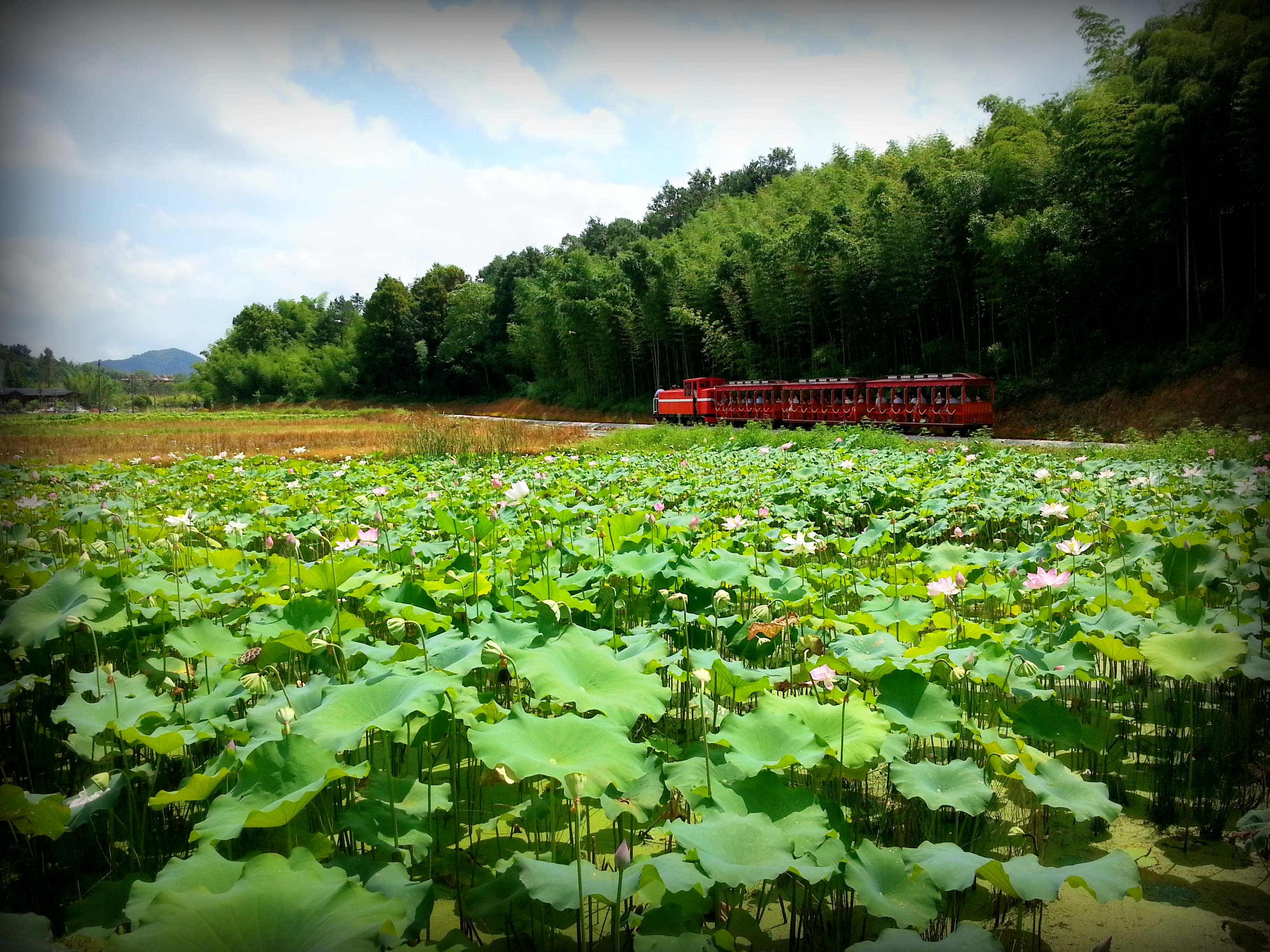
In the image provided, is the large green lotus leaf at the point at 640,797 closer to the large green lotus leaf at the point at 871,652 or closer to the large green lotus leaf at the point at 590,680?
the large green lotus leaf at the point at 590,680

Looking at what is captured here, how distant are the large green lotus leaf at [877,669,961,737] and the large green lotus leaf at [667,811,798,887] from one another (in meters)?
0.53

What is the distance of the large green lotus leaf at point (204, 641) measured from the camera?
2.05 m

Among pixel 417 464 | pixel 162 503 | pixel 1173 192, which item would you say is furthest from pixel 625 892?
pixel 1173 192

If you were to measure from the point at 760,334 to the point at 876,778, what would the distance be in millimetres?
24178

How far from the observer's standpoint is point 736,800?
1.41 meters

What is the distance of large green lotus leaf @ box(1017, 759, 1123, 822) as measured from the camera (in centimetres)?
146

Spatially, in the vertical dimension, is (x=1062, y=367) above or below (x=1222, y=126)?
below

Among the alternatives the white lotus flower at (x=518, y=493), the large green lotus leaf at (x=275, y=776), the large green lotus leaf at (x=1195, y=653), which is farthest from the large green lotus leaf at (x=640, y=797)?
the white lotus flower at (x=518, y=493)

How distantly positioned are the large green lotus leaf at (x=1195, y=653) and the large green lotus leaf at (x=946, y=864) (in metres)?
0.96

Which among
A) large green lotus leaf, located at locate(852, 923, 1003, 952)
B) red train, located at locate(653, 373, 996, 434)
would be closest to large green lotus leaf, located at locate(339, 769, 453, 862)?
large green lotus leaf, located at locate(852, 923, 1003, 952)

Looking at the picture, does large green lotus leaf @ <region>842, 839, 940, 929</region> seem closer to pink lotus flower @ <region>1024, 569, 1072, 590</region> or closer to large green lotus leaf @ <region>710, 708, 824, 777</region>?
large green lotus leaf @ <region>710, 708, 824, 777</region>

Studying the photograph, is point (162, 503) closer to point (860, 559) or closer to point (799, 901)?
point (860, 559)

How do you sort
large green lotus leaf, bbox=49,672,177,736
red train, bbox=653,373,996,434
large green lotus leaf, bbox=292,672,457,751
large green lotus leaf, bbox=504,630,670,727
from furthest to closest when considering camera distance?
1. red train, bbox=653,373,996,434
2. large green lotus leaf, bbox=49,672,177,736
3. large green lotus leaf, bbox=504,630,670,727
4. large green lotus leaf, bbox=292,672,457,751

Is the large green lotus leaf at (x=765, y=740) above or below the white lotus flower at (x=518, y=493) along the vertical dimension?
below
